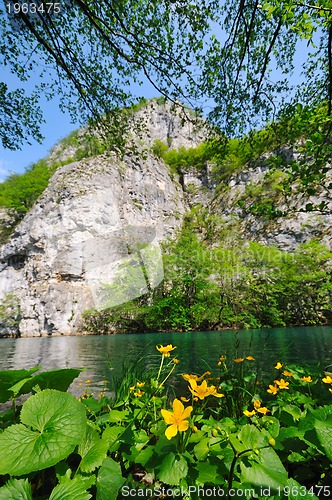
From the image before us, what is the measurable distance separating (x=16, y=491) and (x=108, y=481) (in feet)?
0.87

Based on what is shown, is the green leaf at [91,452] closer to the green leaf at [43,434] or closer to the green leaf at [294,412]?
the green leaf at [43,434]

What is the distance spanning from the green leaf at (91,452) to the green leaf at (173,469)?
19 cm

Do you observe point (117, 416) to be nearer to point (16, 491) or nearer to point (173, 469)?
point (173, 469)

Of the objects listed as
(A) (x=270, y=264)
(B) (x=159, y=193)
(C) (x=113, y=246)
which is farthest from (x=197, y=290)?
(B) (x=159, y=193)

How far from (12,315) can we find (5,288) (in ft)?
15.3

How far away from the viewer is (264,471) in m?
0.78

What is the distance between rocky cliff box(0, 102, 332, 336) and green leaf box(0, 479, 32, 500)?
77.7 ft

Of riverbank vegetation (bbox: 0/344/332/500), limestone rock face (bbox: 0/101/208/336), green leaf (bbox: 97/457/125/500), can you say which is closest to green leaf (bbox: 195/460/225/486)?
riverbank vegetation (bbox: 0/344/332/500)

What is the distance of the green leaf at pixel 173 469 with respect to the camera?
75 cm

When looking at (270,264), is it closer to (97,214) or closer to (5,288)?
(97,214)

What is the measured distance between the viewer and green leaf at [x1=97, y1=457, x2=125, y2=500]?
0.73 m

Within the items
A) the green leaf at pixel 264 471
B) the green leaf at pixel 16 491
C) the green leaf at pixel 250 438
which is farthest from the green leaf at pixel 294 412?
the green leaf at pixel 16 491

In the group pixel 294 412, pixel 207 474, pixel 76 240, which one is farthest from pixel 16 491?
pixel 76 240

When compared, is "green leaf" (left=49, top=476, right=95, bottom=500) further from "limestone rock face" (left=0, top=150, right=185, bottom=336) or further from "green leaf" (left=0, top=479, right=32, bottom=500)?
"limestone rock face" (left=0, top=150, right=185, bottom=336)
